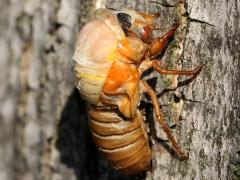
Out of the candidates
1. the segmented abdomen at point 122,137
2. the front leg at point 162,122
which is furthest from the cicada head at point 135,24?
the segmented abdomen at point 122,137

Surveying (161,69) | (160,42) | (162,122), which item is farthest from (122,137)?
(160,42)

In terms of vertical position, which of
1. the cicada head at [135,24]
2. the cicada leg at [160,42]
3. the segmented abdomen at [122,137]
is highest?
the cicada head at [135,24]

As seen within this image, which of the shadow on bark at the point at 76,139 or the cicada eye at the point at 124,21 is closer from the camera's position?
the cicada eye at the point at 124,21

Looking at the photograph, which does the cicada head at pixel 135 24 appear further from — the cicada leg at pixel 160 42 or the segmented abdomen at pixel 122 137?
the segmented abdomen at pixel 122 137

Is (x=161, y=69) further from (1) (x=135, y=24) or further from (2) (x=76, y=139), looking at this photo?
(2) (x=76, y=139)

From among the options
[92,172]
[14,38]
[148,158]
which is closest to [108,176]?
[92,172]

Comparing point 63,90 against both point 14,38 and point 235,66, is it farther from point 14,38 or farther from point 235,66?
point 235,66
